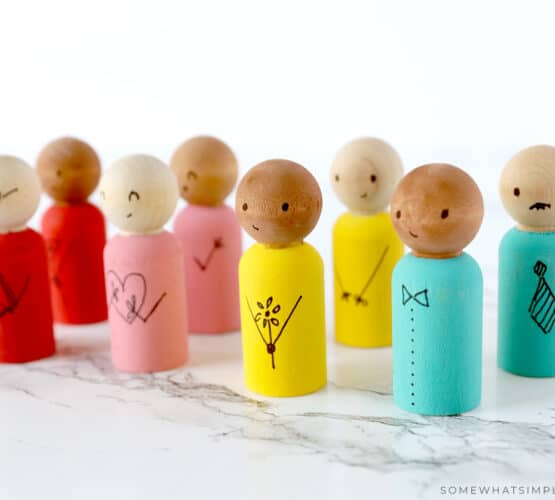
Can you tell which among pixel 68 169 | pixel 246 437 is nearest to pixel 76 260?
pixel 68 169

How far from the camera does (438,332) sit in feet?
4.63

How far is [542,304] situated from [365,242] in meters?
0.34

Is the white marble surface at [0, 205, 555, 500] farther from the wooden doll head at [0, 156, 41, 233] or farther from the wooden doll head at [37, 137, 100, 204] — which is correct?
the wooden doll head at [37, 137, 100, 204]

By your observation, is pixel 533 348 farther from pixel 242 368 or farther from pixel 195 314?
pixel 195 314

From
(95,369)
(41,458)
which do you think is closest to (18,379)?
(95,369)

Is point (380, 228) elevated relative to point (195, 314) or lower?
elevated

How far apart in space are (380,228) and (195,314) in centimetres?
41

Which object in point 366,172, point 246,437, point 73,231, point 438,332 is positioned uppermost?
point 366,172

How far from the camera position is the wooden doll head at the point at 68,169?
1.91 metres

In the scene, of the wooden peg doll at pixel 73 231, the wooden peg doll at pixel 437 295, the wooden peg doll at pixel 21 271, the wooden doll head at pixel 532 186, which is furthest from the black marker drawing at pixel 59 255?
the wooden doll head at pixel 532 186

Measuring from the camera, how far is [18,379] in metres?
1.66

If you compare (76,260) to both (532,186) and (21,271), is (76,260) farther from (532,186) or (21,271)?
(532,186)

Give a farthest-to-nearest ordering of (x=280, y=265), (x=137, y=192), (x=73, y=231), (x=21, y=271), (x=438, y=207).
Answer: (x=73, y=231), (x=21, y=271), (x=137, y=192), (x=280, y=265), (x=438, y=207)

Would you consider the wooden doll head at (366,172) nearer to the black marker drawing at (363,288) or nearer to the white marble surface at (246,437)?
the black marker drawing at (363,288)
